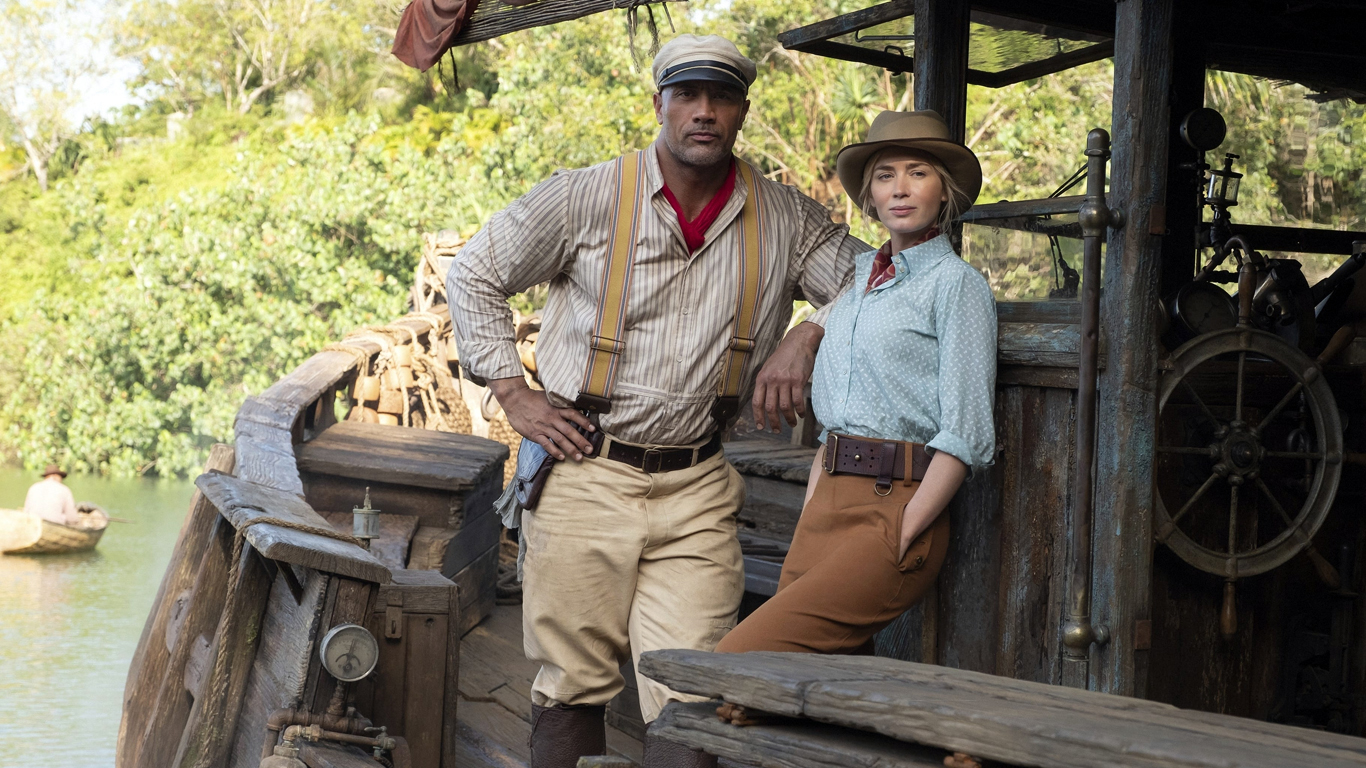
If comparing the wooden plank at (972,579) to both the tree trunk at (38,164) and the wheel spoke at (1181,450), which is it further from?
the tree trunk at (38,164)

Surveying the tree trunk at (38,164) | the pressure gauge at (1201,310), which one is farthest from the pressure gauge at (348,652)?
the tree trunk at (38,164)

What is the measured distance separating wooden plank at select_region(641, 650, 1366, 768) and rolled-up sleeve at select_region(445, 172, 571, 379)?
1.27 metres

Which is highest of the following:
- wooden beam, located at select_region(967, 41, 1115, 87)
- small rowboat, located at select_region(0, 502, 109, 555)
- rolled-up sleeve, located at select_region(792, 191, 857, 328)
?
wooden beam, located at select_region(967, 41, 1115, 87)

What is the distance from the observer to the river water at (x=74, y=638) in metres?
8.27

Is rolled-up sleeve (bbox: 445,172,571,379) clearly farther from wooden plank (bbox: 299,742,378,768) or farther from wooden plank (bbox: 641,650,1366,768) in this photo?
wooden plank (bbox: 641,650,1366,768)

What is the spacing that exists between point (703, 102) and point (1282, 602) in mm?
1870

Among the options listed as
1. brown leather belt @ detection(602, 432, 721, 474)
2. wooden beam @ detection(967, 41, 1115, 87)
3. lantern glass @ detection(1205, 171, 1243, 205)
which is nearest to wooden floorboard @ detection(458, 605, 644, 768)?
brown leather belt @ detection(602, 432, 721, 474)

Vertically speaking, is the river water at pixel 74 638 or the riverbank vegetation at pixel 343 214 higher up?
the riverbank vegetation at pixel 343 214

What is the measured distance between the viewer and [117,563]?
1379 cm

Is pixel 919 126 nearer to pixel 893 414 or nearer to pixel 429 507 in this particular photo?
pixel 893 414

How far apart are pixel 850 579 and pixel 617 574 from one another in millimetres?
802

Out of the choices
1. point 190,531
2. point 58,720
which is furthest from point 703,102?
point 58,720

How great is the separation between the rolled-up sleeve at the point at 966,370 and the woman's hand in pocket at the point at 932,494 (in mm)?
23

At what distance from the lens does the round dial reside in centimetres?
296
